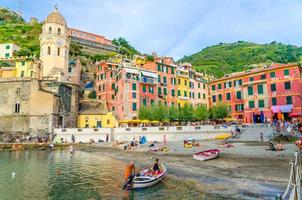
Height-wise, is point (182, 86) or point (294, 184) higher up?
point (182, 86)

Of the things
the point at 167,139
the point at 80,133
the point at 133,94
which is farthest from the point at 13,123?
the point at 167,139

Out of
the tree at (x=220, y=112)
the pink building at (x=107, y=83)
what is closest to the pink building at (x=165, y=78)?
→ the pink building at (x=107, y=83)

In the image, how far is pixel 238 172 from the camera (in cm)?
2019

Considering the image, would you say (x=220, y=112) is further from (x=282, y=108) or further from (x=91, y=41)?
(x=91, y=41)

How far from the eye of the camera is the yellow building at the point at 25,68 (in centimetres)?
6406

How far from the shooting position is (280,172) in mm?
19062

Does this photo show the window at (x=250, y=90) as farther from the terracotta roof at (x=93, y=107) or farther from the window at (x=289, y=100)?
the terracotta roof at (x=93, y=107)

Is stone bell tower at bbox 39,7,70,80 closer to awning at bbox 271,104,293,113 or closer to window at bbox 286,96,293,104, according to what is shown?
awning at bbox 271,104,293,113

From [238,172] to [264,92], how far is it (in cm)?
3576

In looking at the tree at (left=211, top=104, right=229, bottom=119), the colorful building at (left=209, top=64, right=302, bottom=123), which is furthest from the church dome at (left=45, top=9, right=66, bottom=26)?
the tree at (left=211, top=104, right=229, bottom=119)

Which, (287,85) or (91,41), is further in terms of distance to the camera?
(91,41)

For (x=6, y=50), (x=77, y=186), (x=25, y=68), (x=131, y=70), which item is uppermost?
(x=6, y=50)

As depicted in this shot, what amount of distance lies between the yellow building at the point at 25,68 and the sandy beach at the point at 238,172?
146ft

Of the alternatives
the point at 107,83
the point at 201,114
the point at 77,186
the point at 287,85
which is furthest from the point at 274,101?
the point at 77,186
